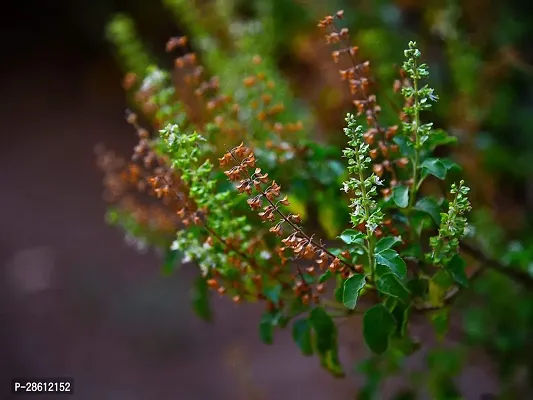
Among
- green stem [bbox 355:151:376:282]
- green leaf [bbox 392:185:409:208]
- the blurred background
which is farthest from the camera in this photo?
the blurred background

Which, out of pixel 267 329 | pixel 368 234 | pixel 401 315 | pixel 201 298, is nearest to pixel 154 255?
pixel 201 298

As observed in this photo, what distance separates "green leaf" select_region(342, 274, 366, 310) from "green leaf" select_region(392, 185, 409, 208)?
0.11m

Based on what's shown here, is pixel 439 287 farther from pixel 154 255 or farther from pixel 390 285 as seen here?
pixel 154 255

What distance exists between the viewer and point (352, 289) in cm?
74

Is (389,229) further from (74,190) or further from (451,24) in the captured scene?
(74,190)

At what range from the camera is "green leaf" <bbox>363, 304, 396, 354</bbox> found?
0.81 m

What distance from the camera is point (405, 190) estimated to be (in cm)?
84

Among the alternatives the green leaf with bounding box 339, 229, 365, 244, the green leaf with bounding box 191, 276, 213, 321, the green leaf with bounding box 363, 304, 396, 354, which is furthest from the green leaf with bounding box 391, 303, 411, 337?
the green leaf with bounding box 191, 276, 213, 321

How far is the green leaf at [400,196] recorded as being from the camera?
2.68ft

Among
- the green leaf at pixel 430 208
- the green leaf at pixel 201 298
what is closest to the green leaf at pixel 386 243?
the green leaf at pixel 430 208

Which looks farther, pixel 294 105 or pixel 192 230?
pixel 294 105

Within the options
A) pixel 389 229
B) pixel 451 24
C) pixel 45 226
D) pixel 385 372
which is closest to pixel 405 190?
pixel 389 229

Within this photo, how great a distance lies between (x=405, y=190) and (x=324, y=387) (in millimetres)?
1133

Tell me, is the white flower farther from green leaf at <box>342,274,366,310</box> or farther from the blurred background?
the blurred background
